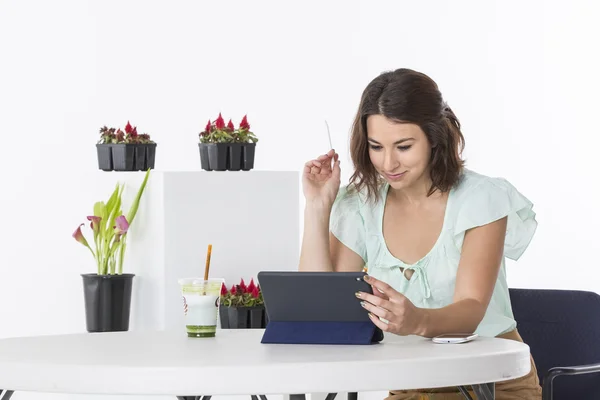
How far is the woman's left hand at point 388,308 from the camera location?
1.97 m

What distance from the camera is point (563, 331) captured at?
9.37 feet

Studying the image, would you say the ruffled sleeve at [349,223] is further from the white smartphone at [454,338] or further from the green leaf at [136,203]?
the green leaf at [136,203]

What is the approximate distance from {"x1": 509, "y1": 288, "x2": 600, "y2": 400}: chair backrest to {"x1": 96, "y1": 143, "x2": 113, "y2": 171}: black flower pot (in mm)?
1801

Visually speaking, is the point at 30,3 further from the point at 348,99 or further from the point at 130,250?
the point at 130,250

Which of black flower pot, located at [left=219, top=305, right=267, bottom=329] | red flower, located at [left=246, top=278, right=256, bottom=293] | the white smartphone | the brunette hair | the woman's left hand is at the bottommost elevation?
black flower pot, located at [left=219, top=305, right=267, bottom=329]

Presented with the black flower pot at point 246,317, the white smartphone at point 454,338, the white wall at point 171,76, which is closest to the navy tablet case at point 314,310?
the white smartphone at point 454,338

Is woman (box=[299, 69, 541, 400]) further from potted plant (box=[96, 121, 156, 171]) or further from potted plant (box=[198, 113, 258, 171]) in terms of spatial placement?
potted plant (box=[96, 121, 156, 171])

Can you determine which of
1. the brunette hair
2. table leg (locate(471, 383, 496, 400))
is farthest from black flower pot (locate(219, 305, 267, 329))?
table leg (locate(471, 383, 496, 400))

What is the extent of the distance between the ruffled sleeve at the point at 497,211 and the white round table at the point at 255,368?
479 millimetres

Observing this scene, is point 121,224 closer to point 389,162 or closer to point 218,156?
point 218,156

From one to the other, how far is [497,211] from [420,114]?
28cm

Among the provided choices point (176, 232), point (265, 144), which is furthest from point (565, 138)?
point (176, 232)

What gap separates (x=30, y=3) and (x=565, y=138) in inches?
120

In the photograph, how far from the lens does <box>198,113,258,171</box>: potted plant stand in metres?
3.87
